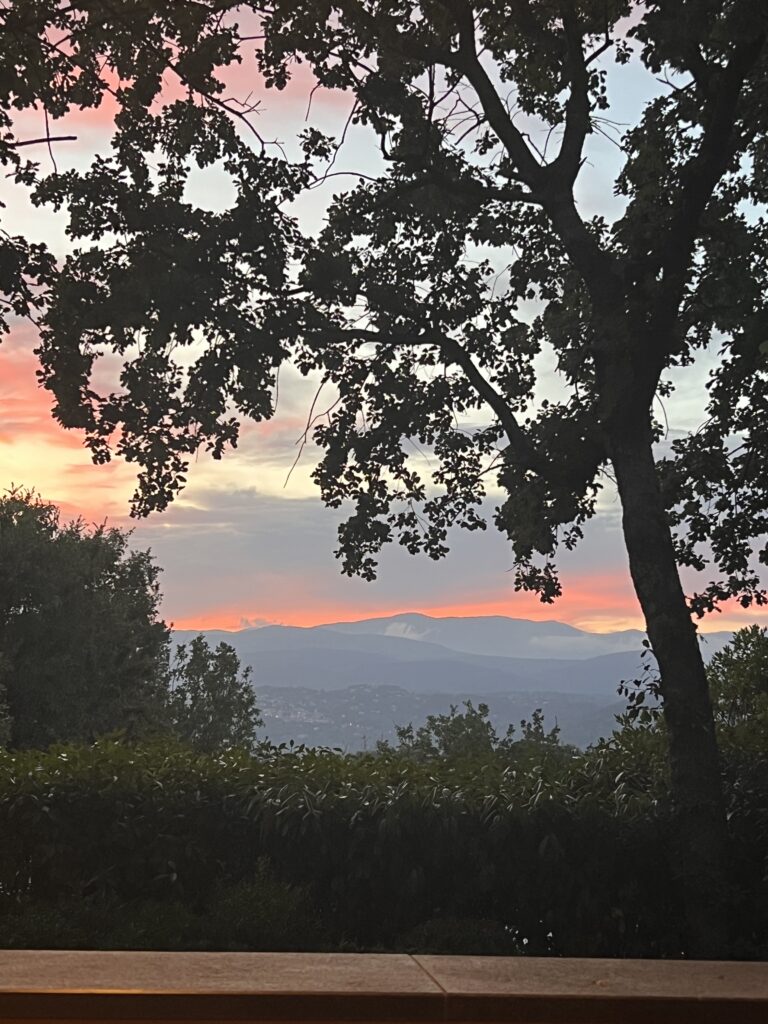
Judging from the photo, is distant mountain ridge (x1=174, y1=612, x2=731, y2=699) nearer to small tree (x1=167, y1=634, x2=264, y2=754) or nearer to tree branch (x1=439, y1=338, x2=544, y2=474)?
tree branch (x1=439, y1=338, x2=544, y2=474)

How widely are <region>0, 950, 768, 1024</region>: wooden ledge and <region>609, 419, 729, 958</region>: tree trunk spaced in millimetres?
3294

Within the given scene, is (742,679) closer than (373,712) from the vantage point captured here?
Yes

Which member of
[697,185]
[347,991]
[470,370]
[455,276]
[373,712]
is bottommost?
[347,991]

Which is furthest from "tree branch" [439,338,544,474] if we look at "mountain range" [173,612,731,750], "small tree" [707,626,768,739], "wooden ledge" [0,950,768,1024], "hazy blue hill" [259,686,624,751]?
"wooden ledge" [0,950,768,1024]

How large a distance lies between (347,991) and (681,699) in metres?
4.71

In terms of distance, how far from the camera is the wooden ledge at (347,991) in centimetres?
382

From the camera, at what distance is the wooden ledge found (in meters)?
3.82

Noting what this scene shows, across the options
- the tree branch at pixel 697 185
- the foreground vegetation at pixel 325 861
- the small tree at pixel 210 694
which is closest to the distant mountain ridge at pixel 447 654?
the foreground vegetation at pixel 325 861

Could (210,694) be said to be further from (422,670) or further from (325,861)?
(325,861)

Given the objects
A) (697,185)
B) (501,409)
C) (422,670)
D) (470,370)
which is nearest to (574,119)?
(697,185)

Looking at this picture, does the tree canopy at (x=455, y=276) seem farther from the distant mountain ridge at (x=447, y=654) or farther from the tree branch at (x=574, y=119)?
the distant mountain ridge at (x=447, y=654)

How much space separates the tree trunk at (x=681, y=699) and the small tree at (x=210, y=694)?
21.9 m

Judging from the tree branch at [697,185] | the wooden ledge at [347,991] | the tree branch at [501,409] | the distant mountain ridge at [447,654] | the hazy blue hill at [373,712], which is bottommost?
the wooden ledge at [347,991]

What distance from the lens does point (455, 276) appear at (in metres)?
10.2
